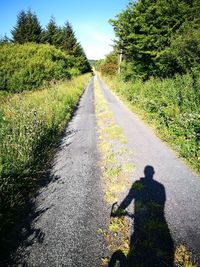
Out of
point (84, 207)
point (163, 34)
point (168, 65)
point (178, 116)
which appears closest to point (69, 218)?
point (84, 207)

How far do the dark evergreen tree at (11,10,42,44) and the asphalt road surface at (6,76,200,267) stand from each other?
113ft

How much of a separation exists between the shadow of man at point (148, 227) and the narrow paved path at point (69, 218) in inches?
20.2

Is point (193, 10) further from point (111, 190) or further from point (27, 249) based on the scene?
point (27, 249)

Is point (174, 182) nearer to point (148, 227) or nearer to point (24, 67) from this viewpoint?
point (148, 227)

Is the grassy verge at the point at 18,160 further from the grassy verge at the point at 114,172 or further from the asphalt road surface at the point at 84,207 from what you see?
the grassy verge at the point at 114,172

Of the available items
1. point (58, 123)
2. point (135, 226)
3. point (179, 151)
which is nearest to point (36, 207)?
point (135, 226)

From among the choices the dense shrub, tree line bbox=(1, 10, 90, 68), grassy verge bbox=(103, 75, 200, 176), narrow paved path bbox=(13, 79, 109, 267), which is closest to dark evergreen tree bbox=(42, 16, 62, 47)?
tree line bbox=(1, 10, 90, 68)

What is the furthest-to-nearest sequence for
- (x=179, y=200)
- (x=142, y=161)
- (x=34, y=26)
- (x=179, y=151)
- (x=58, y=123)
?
(x=34, y=26), (x=58, y=123), (x=179, y=151), (x=142, y=161), (x=179, y=200)

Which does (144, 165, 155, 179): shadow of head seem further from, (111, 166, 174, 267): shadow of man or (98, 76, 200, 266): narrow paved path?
(111, 166, 174, 267): shadow of man

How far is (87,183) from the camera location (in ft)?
15.3

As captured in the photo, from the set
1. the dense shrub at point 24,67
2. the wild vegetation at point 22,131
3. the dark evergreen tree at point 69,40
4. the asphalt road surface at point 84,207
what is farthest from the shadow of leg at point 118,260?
the dark evergreen tree at point 69,40

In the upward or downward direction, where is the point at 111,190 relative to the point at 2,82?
downward

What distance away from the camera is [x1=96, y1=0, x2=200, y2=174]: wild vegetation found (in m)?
7.32

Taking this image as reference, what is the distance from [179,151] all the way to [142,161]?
1487 millimetres
